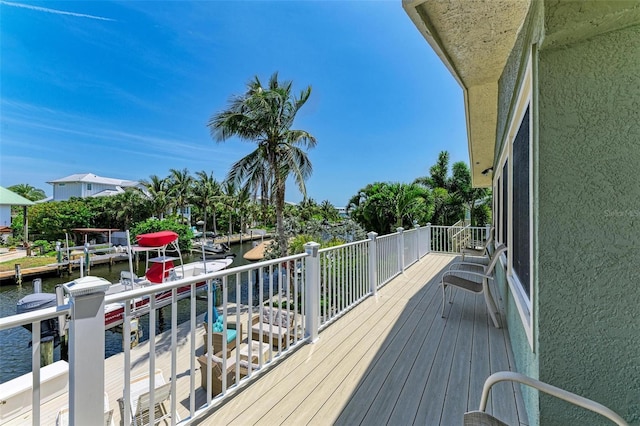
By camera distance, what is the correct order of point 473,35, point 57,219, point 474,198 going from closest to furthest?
point 473,35, point 474,198, point 57,219

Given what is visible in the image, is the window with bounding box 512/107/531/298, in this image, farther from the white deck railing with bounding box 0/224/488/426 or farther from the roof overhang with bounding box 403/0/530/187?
the white deck railing with bounding box 0/224/488/426

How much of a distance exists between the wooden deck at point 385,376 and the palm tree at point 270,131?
785cm

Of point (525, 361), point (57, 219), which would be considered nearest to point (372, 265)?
point (525, 361)

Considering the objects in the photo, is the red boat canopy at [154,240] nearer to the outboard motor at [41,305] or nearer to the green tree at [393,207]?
the outboard motor at [41,305]

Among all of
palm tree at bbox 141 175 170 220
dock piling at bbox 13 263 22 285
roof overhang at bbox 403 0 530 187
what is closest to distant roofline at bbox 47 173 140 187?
palm tree at bbox 141 175 170 220

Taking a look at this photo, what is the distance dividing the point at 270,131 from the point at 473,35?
9.62 meters

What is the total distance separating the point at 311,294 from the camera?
3344 mm

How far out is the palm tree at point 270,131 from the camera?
37.2 ft

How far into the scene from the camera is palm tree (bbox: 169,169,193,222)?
3350 centimetres

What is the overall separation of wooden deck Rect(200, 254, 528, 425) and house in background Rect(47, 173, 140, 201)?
49.1 meters

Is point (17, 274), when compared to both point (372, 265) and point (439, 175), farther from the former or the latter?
point (439, 175)

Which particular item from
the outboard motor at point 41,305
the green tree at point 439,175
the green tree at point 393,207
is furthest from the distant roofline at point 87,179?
the green tree at point 439,175

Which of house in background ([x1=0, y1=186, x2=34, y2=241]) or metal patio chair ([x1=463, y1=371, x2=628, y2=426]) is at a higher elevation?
house in background ([x1=0, y1=186, x2=34, y2=241])

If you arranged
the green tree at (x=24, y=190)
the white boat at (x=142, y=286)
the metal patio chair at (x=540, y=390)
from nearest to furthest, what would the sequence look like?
the metal patio chair at (x=540, y=390)
the white boat at (x=142, y=286)
the green tree at (x=24, y=190)
